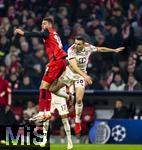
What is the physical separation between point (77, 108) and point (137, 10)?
898cm

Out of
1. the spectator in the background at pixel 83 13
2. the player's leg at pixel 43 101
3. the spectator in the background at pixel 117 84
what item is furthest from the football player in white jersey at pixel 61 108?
the spectator in the background at pixel 83 13

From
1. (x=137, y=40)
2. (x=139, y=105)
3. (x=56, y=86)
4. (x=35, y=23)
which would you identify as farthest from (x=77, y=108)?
(x=35, y=23)

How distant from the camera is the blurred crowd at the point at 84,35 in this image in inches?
1033

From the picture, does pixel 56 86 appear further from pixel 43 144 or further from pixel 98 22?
pixel 98 22

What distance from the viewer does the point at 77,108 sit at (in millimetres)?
20688

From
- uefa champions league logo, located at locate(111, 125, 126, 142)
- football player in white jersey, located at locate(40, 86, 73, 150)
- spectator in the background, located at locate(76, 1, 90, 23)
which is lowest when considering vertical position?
uefa champions league logo, located at locate(111, 125, 126, 142)

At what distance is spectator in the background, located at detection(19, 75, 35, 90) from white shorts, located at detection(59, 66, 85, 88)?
20.3 feet

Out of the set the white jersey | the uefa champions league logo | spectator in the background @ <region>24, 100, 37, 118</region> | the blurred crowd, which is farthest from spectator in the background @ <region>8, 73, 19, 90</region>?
the white jersey

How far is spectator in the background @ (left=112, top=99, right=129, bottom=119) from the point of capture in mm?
24547

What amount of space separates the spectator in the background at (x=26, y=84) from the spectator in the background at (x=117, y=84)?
103 inches

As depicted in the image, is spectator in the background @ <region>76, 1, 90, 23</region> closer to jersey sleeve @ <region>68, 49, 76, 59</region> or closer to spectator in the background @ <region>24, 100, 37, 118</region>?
spectator in the background @ <region>24, 100, 37, 118</region>

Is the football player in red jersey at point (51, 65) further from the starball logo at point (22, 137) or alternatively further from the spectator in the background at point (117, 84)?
the spectator in the background at point (117, 84)

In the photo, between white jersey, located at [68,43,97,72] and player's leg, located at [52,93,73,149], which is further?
white jersey, located at [68,43,97,72]

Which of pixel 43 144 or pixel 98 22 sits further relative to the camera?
pixel 98 22
